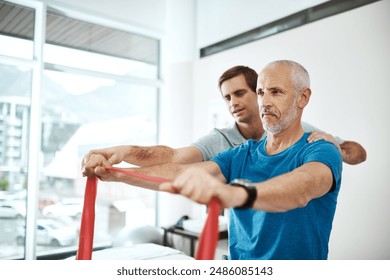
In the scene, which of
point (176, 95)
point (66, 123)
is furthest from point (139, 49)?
point (66, 123)

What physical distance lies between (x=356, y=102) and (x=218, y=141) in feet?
3.00

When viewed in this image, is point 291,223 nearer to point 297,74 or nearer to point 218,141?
point 297,74

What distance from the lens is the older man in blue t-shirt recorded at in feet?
2.63

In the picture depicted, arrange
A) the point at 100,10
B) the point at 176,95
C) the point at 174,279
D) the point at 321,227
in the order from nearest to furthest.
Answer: the point at 321,227 → the point at 174,279 → the point at 100,10 → the point at 176,95

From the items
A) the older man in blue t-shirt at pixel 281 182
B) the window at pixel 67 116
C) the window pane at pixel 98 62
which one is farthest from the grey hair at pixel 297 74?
the window pane at pixel 98 62

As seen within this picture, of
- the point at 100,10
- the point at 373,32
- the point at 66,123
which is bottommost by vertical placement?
the point at 66,123

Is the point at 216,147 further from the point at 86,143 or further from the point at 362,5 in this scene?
the point at 86,143

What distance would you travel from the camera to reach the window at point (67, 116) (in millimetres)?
2500

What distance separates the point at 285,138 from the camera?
117cm

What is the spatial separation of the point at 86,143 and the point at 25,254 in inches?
37.5

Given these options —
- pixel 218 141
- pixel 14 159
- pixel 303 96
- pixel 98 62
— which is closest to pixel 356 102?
pixel 218 141

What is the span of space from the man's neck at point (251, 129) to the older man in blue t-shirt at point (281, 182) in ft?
1.77

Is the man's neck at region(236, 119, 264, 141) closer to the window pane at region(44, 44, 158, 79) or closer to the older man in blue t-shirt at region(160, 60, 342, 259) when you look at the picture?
the older man in blue t-shirt at region(160, 60, 342, 259)

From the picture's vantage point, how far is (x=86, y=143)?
3.01 metres
